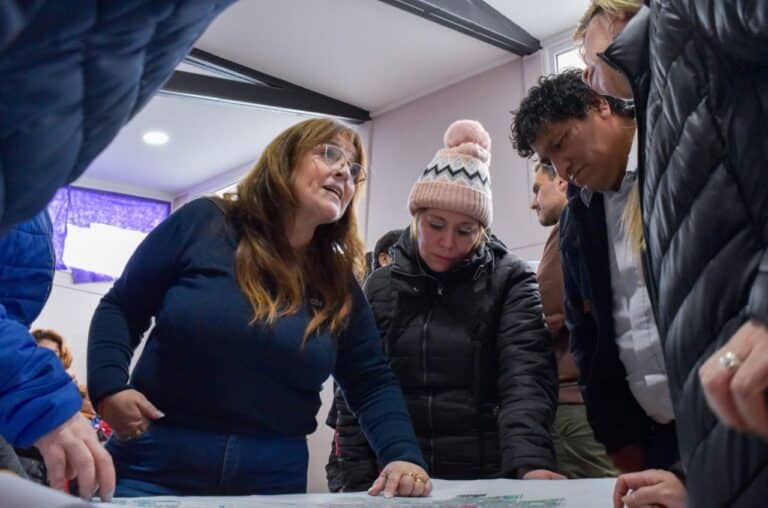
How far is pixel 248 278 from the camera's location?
50.6 inches

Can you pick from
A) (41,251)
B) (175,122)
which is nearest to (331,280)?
(41,251)

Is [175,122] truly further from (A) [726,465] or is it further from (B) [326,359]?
(A) [726,465]

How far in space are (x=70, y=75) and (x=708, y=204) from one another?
0.55m

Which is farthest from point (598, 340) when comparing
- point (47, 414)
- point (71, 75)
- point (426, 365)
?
point (71, 75)

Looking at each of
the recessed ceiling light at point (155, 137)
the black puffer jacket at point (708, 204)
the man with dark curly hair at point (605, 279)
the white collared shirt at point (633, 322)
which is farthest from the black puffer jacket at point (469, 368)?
the recessed ceiling light at point (155, 137)

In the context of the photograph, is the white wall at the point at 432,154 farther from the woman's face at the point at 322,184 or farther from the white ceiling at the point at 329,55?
the woman's face at the point at 322,184

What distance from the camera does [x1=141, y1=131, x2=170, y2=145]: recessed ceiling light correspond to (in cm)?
558

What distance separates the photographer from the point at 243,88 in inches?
185

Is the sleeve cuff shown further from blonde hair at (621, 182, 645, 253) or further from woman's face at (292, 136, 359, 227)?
Answer: woman's face at (292, 136, 359, 227)

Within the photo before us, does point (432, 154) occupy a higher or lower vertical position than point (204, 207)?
higher

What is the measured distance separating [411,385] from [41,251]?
910mm

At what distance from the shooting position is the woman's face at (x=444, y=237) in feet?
5.84

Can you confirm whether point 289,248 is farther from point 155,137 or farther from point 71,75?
point 155,137

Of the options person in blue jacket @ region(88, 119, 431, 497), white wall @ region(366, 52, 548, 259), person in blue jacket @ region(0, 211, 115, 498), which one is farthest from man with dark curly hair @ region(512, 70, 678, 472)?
white wall @ region(366, 52, 548, 259)
